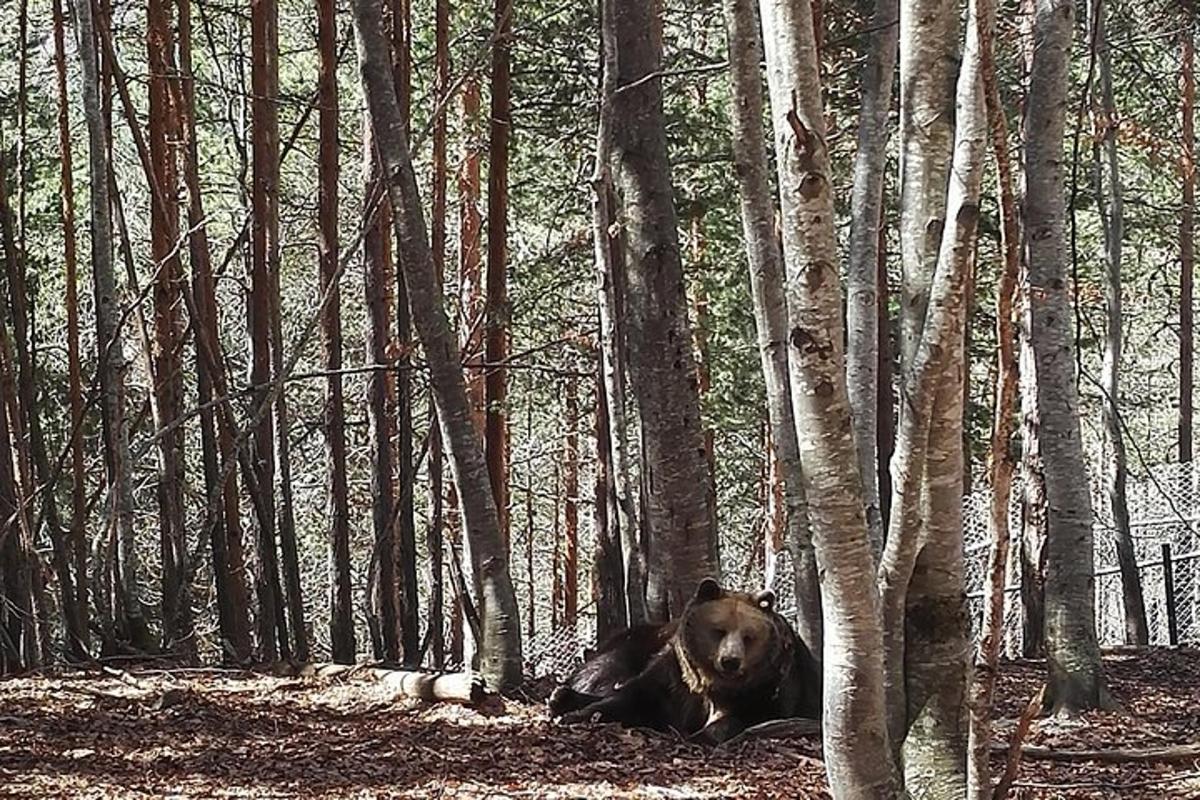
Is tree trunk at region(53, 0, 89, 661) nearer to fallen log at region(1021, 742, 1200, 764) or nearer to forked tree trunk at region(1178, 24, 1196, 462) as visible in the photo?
fallen log at region(1021, 742, 1200, 764)

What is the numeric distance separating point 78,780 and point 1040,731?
4.58 m

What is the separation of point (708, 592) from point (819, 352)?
348 centimetres

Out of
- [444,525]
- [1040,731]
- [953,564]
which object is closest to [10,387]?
[444,525]

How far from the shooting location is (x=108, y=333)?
10156 millimetres

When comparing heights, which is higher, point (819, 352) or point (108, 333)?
point (108, 333)

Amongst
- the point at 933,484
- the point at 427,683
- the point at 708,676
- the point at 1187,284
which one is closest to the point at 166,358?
the point at 427,683

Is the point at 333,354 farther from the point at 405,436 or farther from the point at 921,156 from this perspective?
the point at 921,156

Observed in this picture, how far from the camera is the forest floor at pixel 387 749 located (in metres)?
6.54

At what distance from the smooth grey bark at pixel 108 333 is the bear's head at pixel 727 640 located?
Result: 4314 millimetres

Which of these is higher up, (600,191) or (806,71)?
(600,191)

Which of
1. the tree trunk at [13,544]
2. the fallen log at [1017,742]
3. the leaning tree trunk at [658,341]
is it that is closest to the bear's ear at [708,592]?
the leaning tree trunk at [658,341]

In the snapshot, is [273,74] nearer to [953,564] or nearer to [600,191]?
[600,191]

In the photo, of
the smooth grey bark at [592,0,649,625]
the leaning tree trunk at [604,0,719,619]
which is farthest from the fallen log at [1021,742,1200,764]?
the smooth grey bark at [592,0,649,625]

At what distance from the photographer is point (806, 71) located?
4.42 meters
